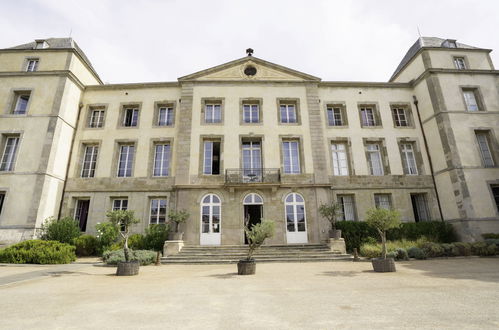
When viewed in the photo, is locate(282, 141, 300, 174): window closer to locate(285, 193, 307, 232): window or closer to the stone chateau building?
the stone chateau building

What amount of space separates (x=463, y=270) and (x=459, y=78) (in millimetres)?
14312

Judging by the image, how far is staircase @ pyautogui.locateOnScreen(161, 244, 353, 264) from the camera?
11541mm

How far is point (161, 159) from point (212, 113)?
14.5 feet

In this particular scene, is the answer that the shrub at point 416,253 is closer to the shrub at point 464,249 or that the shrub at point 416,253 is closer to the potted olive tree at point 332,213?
the shrub at point 464,249

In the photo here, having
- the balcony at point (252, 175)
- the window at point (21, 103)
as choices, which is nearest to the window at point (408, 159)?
the balcony at point (252, 175)

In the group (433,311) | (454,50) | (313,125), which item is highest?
(454,50)

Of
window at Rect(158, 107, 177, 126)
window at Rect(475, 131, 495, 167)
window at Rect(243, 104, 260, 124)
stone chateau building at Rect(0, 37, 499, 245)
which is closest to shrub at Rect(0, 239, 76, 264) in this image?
stone chateau building at Rect(0, 37, 499, 245)

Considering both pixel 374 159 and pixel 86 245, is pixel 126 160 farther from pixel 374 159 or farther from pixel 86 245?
pixel 374 159

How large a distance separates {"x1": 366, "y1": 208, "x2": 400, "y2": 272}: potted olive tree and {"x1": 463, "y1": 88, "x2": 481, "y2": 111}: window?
1280 cm

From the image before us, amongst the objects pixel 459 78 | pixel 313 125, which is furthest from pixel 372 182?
pixel 459 78

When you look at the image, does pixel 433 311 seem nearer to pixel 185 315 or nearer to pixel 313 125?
pixel 185 315

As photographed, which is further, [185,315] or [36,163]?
[36,163]

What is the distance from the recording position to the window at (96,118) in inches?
653

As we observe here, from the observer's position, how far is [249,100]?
54.5 feet
